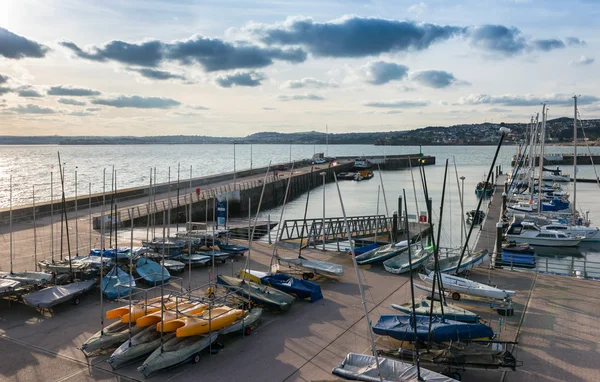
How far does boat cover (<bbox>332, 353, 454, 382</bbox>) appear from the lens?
10906 millimetres

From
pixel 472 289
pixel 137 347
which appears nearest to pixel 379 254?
pixel 472 289

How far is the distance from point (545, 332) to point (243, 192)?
1701 inches

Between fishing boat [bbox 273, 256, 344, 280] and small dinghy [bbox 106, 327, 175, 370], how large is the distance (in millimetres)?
8634

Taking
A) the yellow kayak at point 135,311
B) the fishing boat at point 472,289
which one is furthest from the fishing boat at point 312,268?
the yellow kayak at point 135,311

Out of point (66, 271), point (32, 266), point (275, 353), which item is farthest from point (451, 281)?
point (32, 266)

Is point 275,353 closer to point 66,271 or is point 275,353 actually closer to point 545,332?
point 545,332

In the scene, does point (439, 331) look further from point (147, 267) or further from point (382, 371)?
point (147, 267)

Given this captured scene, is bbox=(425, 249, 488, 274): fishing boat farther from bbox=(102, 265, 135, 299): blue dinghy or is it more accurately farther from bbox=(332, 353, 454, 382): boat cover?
bbox=(102, 265, 135, 299): blue dinghy

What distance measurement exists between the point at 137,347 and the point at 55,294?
5814 millimetres

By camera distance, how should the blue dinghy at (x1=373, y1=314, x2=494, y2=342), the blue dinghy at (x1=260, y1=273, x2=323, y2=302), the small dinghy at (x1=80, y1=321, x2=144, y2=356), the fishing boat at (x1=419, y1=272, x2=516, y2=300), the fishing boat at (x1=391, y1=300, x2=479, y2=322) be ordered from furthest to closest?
the blue dinghy at (x1=260, y1=273, x2=323, y2=302), the fishing boat at (x1=419, y1=272, x2=516, y2=300), the fishing boat at (x1=391, y1=300, x2=479, y2=322), the small dinghy at (x1=80, y1=321, x2=144, y2=356), the blue dinghy at (x1=373, y1=314, x2=494, y2=342)

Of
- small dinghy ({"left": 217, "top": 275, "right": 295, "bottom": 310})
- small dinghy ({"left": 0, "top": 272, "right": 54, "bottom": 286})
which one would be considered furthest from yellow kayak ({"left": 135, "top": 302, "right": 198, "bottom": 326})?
small dinghy ({"left": 0, "top": 272, "right": 54, "bottom": 286})

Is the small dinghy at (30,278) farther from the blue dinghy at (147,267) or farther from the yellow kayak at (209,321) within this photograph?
the yellow kayak at (209,321)

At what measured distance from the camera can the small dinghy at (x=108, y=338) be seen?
42.9 feet

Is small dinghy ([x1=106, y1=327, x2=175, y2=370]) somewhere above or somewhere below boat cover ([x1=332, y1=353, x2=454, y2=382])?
below
